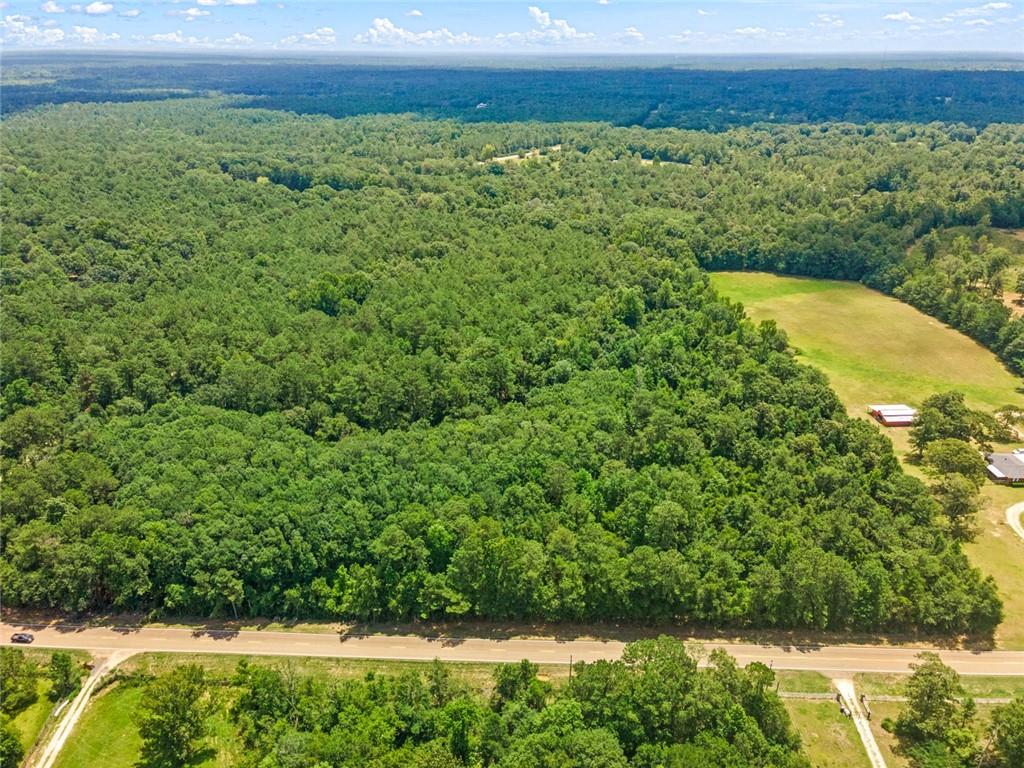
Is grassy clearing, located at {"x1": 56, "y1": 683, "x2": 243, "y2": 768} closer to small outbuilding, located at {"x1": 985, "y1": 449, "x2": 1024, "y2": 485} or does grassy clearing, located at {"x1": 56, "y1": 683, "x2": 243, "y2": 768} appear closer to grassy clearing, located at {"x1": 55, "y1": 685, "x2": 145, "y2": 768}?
grassy clearing, located at {"x1": 55, "y1": 685, "x2": 145, "y2": 768}

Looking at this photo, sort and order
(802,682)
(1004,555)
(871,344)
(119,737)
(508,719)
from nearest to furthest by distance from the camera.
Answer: (508,719) → (119,737) → (802,682) → (1004,555) → (871,344)

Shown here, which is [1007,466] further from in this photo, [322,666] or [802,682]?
[322,666]

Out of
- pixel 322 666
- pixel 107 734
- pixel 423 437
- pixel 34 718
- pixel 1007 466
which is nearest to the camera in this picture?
pixel 107 734

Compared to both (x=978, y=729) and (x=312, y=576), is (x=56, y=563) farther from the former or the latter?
(x=978, y=729)

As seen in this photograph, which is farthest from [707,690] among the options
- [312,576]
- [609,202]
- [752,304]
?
[609,202]

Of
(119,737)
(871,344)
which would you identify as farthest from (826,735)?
(871,344)

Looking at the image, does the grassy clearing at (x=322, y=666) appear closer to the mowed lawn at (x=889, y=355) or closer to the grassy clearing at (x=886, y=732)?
the grassy clearing at (x=886, y=732)
